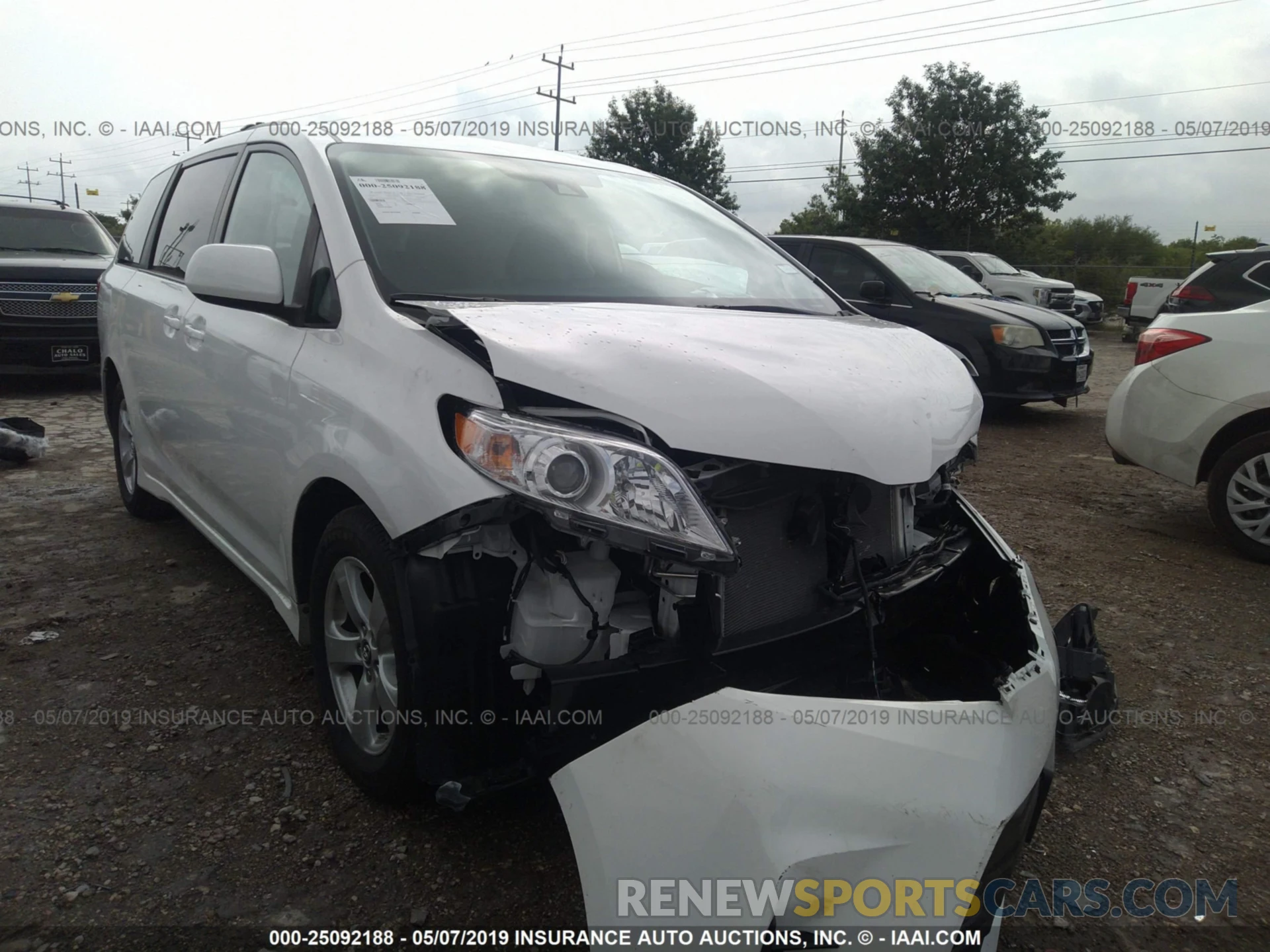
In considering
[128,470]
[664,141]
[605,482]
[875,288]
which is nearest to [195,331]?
[128,470]

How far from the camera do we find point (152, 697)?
9.53 feet

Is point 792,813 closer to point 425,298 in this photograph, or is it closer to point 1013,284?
point 425,298

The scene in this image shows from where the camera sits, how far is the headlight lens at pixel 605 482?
1.68 meters

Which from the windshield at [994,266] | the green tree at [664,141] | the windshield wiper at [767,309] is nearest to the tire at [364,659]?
the windshield wiper at [767,309]

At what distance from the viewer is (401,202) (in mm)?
2576

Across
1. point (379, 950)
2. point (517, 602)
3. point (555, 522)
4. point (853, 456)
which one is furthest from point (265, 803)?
point (853, 456)

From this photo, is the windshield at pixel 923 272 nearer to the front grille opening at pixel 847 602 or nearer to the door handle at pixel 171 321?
the door handle at pixel 171 321

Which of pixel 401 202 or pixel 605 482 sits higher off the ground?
pixel 401 202

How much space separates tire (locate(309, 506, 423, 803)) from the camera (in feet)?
6.47

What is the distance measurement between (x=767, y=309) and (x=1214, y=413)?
321 centimetres

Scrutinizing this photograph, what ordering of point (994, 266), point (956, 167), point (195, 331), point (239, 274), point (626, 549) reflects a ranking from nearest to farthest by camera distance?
point (626, 549) → point (239, 274) → point (195, 331) → point (994, 266) → point (956, 167)

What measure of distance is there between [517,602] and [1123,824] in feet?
5.75

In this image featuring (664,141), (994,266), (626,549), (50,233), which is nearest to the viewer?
(626,549)

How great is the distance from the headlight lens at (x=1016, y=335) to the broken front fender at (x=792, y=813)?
731cm
